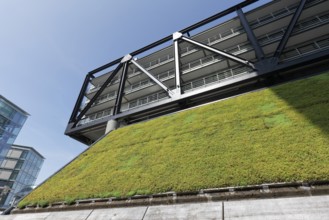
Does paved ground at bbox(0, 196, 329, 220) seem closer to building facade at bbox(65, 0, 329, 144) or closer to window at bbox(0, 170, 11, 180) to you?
building facade at bbox(65, 0, 329, 144)

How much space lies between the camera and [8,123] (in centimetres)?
4419

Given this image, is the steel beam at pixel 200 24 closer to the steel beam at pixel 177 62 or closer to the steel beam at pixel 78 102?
the steel beam at pixel 177 62

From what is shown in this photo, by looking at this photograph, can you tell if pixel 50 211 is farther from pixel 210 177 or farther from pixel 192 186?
pixel 210 177

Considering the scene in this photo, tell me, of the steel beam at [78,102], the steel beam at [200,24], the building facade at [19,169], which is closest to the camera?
the steel beam at [200,24]

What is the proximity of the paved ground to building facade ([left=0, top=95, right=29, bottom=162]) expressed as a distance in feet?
168

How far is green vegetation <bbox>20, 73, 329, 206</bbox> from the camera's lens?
4.93 meters

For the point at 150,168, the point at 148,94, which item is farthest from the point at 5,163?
the point at 150,168

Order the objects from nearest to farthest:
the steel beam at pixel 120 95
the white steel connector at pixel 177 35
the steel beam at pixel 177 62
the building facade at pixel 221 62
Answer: the building facade at pixel 221 62 → the steel beam at pixel 177 62 → the steel beam at pixel 120 95 → the white steel connector at pixel 177 35

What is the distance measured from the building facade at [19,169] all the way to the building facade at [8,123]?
19091mm

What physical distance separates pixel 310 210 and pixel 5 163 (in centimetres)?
8207

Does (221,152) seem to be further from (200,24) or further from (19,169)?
(19,169)

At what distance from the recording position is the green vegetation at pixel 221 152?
16.2ft

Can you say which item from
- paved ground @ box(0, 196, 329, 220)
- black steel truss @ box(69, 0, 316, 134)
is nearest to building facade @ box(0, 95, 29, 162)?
black steel truss @ box(69, 0, 316, 134)

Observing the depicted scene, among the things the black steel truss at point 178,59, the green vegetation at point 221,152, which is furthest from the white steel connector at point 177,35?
the green vegetation at point 221,152
